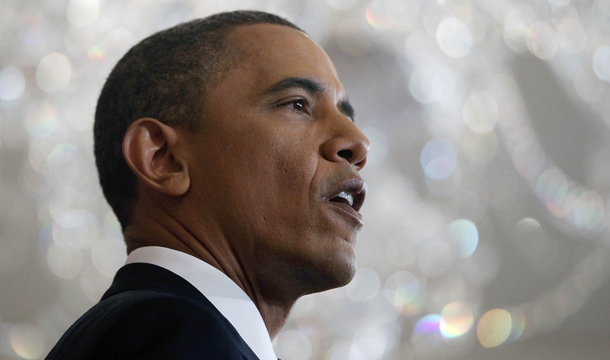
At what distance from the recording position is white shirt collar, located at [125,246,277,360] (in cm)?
79

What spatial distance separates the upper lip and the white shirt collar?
0.20 meters

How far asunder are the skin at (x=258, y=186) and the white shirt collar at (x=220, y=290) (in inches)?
2.5

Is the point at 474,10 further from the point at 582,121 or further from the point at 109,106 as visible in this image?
the point at 109,106

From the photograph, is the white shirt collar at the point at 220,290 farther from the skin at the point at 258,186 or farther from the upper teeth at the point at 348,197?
the upper teeth at the point at 348,197

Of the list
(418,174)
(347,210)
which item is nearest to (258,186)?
(347,210)

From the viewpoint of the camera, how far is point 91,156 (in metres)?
1.67

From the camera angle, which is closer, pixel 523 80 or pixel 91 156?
pixel 91 156

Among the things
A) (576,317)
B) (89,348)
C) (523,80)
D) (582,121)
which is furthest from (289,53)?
(576,317)

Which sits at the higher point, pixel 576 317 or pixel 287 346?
pixel 576 317

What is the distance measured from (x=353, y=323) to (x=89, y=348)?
137 centimetres

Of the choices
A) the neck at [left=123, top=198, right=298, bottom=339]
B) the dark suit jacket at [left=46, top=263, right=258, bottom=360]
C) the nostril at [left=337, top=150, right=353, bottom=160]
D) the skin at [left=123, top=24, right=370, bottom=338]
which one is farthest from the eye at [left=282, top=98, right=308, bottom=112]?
the dark suit jacket at [left=46, top=263, right=258, bottom=360]

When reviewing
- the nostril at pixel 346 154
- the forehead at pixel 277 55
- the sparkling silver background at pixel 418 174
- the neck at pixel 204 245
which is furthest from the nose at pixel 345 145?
the sparkling silver background at pixel 418 174

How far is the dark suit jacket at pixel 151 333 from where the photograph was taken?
0.57m

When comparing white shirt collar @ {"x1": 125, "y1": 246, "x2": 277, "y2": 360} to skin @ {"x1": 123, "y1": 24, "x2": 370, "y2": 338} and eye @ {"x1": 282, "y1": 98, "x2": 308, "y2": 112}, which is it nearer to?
skin @ {"x1": 123, "y1": 24, "x2": 370, "y2": 338}
